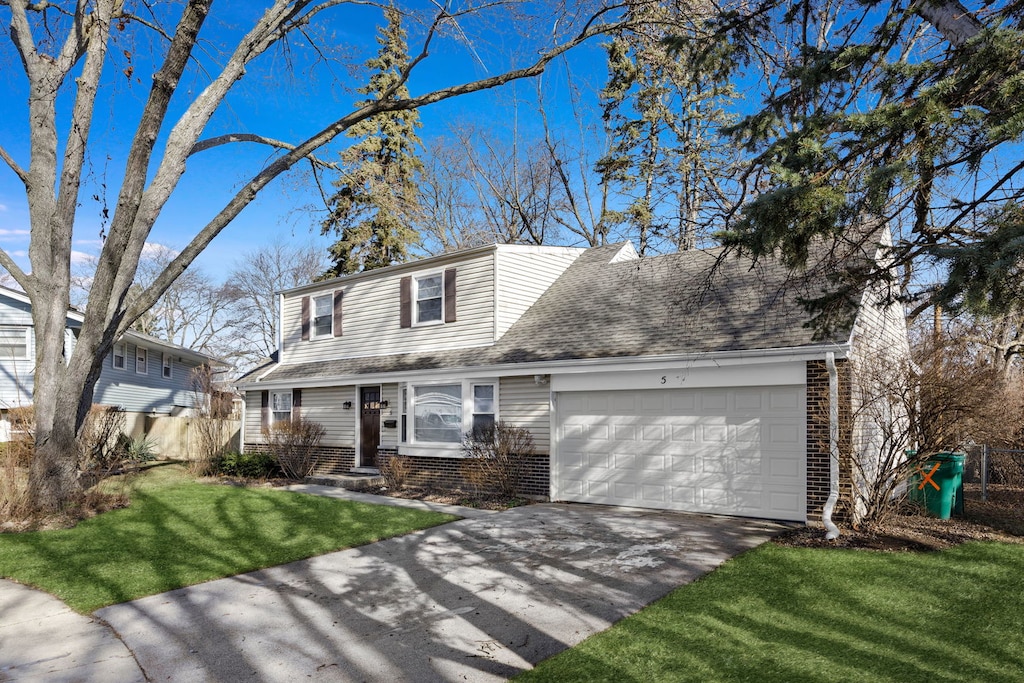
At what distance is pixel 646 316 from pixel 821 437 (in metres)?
4.30

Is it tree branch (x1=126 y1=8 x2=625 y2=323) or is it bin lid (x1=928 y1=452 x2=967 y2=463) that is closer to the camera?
bin lid (x1=928 y1=452 x2=967 y2=463)

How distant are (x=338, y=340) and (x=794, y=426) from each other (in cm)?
1188

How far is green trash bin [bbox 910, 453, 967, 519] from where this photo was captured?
950 cm

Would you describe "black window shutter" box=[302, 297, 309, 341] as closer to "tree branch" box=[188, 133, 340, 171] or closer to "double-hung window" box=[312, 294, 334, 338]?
"double-hung window" box=[312, 294, 334, 338]

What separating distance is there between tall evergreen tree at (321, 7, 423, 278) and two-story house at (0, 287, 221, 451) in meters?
7.49

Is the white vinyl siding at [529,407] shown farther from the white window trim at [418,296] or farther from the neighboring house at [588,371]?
the white window trim at [418,296]

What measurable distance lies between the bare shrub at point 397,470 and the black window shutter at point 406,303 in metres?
3.30

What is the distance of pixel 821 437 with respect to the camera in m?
9.06

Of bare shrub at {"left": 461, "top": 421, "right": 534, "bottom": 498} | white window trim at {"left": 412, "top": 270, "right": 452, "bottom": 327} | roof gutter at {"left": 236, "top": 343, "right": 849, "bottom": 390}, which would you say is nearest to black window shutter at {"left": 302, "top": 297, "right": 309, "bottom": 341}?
roof gutter at {"left": 236, "top": 343, "right": 849, "bottom": 390}

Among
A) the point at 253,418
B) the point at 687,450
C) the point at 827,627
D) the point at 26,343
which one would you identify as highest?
the point at 26,343

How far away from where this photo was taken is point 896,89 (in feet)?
23.1

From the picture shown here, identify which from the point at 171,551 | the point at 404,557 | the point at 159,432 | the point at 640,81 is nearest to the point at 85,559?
the point at 171,551

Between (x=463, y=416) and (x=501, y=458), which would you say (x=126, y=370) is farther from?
(x=501, y=458)

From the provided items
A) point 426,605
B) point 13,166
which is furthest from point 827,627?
point 13,166
